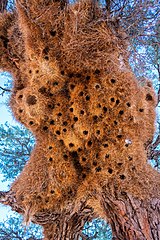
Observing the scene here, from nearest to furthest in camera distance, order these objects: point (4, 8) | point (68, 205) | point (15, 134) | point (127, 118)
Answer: point (127, 118) → point (68, 205) → point (4, 8) → point (15, 134)

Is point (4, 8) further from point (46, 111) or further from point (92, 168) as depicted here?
point (92, 168)

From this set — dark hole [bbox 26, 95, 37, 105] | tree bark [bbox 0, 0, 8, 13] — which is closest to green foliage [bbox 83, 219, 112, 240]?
dark hole [bbox 26, 95, 37, 105]

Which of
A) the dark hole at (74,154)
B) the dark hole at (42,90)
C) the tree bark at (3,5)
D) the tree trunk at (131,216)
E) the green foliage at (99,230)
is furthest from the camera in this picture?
the green foliage at (99,230)

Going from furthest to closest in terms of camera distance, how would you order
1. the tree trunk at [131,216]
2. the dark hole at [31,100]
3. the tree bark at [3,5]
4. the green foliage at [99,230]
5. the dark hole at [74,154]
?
the green foliage at [99,230] → the tree bark at [3,5] → the dark hole at [74,154] → the dark hole at [31,100] → the tree trunk at [131,216]

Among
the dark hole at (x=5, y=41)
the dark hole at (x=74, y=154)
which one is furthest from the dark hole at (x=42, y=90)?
the dark hole at (x=5, y=41)

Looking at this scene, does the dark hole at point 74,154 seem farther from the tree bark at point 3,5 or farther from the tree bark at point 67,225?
the tree bark at point 3,5

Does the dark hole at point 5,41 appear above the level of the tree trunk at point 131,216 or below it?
above

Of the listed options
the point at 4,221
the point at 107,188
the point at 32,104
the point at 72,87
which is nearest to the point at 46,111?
the point at 32,104

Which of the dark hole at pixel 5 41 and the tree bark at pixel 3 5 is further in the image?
the tree bark at pixel 3 5

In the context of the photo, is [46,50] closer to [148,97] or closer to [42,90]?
[42,90]
